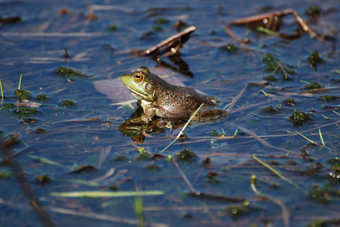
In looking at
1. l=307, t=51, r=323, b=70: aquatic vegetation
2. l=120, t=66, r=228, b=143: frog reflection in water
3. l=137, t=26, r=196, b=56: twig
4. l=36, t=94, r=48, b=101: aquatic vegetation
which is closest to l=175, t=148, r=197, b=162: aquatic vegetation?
l=120, t=66, r=228, b=143: frog reflection in water

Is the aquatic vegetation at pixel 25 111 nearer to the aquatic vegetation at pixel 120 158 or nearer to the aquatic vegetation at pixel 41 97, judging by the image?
the aquatic vegetation at pixel 41 97

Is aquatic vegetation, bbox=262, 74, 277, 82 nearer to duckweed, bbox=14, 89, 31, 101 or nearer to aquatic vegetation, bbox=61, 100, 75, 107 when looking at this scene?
aquatic vegetation, bbox=61, 100, 75, 107

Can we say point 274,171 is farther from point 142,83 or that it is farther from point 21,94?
point 21,94

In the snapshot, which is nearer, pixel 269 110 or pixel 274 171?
pixel 274 171

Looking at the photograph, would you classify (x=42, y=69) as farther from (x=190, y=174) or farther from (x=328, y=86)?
(x=328, y=86)

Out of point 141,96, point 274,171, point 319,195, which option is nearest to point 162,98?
point 141,96

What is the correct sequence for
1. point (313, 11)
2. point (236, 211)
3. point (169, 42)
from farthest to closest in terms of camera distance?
point (313, 11)
point (169, 42)
point (236, 211)

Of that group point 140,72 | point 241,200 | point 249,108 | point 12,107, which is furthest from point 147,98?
point 241,200

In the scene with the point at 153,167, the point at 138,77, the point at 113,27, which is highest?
the point at 113,27
